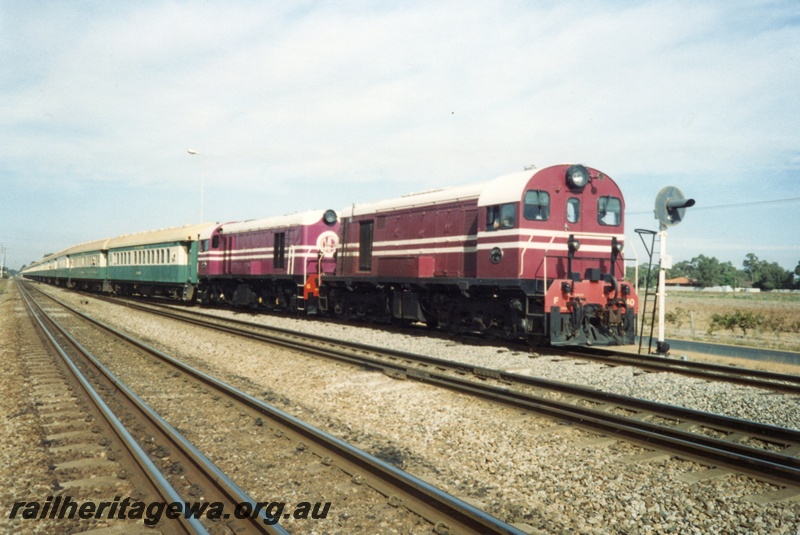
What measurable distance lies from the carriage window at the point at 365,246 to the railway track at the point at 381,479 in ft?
36.3

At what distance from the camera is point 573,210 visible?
13.6 m

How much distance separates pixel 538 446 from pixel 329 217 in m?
17.2

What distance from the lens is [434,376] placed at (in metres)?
9.40

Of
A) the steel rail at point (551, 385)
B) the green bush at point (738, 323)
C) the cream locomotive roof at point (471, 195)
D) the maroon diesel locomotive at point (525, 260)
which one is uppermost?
the cream locomotive roof at point (471, 195)

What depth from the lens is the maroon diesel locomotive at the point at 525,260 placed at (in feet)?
41.3

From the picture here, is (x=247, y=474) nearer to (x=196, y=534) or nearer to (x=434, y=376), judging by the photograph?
(x=196, y=534)

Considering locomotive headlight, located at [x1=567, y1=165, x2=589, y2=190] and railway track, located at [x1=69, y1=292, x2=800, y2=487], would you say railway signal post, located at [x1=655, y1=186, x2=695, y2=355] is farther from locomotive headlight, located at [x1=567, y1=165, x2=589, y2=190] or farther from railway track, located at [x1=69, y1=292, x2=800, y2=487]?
railway track, located at [x1=69, y1=292, x2=800, y2=487]

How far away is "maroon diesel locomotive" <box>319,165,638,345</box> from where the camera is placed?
1259 centimetres

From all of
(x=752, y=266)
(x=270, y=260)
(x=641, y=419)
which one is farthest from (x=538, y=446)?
(x=752, y=266)

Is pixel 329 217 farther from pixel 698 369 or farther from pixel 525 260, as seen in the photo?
pixel 698 369

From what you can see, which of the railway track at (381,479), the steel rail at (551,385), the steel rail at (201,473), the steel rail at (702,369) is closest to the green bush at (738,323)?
the steel rail at (702,369)

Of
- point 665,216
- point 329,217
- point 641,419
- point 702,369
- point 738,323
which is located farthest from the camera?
point 738,323

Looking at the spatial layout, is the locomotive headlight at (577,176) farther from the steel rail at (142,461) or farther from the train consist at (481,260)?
the steel rail at (142,461)

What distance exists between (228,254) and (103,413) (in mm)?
20828
